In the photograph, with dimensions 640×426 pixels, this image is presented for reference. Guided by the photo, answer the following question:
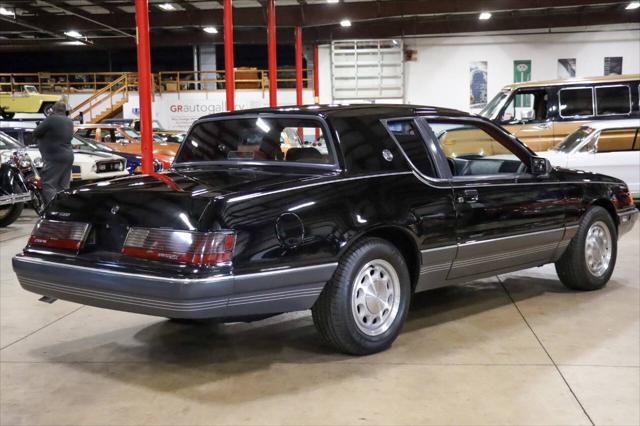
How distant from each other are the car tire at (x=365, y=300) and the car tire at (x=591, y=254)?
194 cm

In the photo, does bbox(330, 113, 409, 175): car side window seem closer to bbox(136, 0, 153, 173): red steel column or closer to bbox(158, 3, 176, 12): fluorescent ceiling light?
bbox(136, 0, 153, 173): red steel column

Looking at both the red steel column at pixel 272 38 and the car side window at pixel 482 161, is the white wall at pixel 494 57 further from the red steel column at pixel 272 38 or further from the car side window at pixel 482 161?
the car side window at pixel 482 161

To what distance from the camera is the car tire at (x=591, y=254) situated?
223 inches

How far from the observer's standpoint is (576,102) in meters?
12.6

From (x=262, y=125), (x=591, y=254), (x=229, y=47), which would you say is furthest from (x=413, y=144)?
(x=229, y=47)

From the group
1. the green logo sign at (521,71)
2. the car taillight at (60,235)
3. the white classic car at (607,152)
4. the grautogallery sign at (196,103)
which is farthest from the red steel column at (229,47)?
the green logo sign at (521,71)

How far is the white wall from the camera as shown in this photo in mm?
25391

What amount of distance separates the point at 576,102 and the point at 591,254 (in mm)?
7597

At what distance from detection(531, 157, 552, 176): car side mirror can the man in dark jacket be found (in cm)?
689

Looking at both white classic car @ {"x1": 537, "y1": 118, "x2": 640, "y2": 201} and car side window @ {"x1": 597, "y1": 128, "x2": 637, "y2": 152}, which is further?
car side window @ {"x1": 597, "y1": 128, "x2": 637, "y2": 152}

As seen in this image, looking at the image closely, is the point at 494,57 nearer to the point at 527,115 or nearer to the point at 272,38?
the point at 272,38

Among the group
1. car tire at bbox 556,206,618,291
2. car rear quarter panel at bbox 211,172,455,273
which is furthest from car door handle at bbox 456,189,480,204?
car tire at bbox 556,206,618,291

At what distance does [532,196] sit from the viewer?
16.9 feet

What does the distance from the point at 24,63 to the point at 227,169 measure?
36.5m
